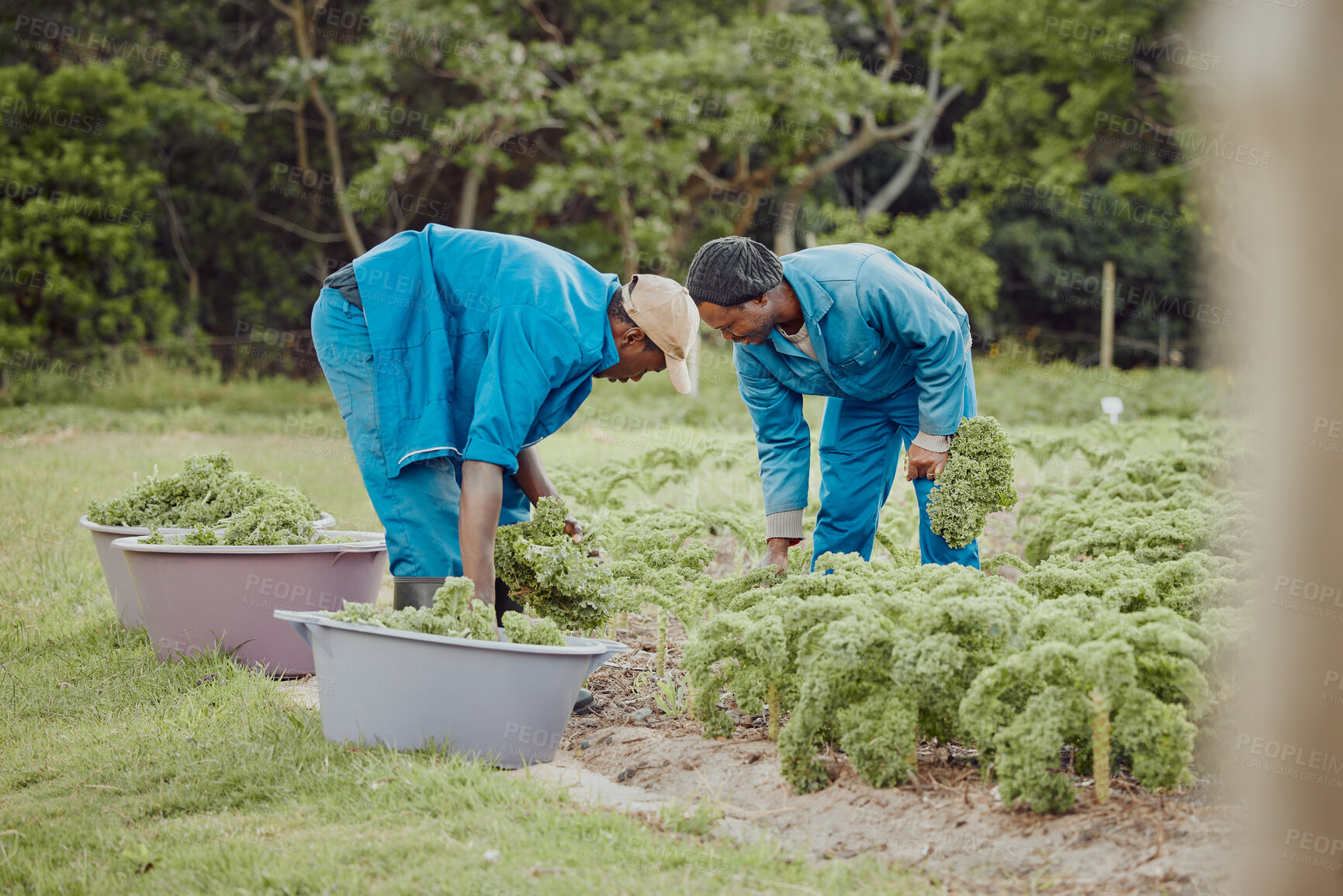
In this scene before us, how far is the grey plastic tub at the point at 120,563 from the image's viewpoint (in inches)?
161

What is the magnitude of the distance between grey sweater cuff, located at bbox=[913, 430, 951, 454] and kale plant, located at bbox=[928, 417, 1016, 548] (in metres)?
0.05

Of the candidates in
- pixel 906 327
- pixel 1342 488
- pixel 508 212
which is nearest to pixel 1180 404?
pixel 508 212

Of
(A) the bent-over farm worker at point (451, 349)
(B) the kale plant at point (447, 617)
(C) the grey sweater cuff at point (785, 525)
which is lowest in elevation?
(B) the kale plant at point (447, 617)

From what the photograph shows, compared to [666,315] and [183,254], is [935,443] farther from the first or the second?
[183,254]

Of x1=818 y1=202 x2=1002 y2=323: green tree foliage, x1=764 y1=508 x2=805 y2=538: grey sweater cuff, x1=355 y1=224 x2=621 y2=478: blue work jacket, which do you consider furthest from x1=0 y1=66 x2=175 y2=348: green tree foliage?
x1=764 y1=508 x2=805 y2=538: grey sweater cuff

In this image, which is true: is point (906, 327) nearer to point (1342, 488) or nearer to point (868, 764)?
point (868, 764)

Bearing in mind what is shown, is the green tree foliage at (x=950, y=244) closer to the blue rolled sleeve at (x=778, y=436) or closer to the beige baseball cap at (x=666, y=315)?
the blue rolled sleeve at (x=778, y=436)

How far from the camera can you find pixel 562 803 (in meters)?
2.63

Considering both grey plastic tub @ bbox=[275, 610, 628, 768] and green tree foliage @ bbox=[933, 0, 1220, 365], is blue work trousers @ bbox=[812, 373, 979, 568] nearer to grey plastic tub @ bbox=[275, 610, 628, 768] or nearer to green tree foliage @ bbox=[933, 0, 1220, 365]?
grey plastic tub @ bbox=[275, 610, 628, 768]

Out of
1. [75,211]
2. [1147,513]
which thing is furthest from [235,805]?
[75,211]

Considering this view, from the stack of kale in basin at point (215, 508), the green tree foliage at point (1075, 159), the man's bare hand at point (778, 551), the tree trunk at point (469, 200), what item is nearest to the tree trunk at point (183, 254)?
the tree trunk at point (469, 200)

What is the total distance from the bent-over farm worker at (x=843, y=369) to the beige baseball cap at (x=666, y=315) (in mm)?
370

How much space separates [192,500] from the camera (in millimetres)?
4316

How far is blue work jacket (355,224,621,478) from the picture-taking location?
2916 mm
